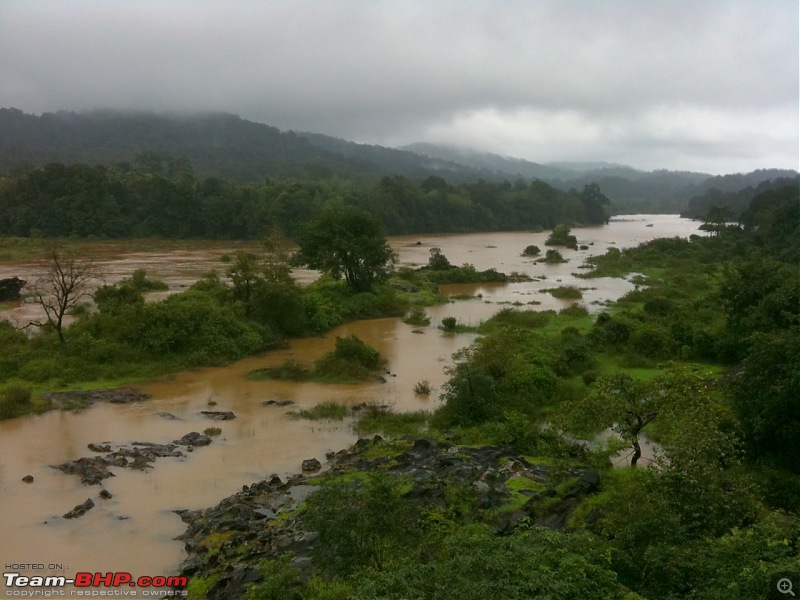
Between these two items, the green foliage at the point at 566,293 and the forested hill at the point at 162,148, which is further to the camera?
the forested hill at the point at 162,148

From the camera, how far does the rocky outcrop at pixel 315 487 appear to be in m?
10.1

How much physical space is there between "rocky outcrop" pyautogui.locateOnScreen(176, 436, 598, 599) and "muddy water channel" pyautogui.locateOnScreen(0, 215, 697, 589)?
673 millimetres

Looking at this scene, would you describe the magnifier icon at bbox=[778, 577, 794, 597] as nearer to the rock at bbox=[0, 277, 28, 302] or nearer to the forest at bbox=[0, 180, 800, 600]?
the forest at bbox=[0, 180, 800, 600]

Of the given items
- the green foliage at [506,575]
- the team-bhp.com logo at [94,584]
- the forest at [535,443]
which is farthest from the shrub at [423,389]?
the green foliage at [506,575]

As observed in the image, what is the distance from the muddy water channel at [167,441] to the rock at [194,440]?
0.80ft

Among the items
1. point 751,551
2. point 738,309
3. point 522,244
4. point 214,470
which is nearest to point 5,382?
point 214,470

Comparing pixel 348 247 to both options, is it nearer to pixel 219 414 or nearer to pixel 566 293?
pixel 566 293

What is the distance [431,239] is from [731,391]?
78459 millimetres

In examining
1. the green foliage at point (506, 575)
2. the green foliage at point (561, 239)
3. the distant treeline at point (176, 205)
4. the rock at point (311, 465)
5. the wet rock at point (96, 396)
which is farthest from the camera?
the green foliage at point (561, 239)

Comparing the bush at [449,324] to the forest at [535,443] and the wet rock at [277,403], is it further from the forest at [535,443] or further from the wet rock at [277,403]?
the wet rock at [277,403]

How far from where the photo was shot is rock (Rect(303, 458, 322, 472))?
14.3m

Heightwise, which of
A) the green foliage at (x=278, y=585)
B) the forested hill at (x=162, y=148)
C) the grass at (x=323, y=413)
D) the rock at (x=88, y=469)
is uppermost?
the forested hill at (x=162, y=148)

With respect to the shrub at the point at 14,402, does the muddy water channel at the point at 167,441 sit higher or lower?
lower

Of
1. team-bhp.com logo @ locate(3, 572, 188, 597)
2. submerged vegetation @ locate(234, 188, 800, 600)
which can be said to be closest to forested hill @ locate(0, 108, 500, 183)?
submerged vegetation @ locate(234, 188, 800, 600)
